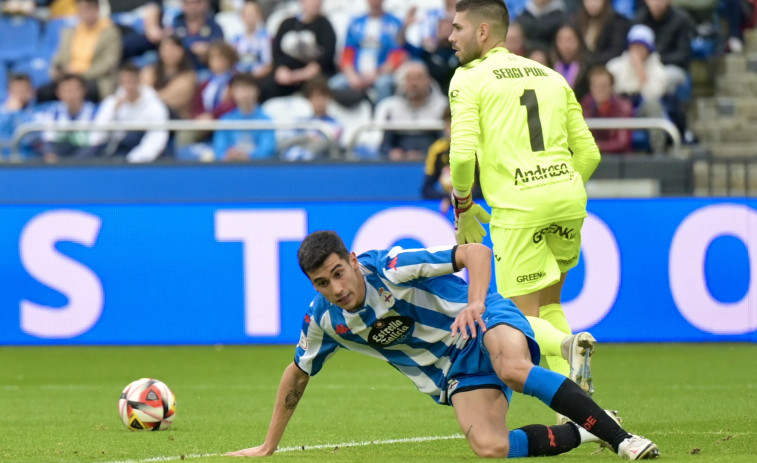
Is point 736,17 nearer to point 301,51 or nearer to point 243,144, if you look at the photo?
point 301,51

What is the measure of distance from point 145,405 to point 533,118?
2519 millimetres

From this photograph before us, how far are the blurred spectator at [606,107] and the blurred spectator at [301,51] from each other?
316 centimetres

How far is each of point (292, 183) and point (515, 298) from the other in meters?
6.50

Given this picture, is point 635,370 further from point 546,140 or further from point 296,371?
point 296,371

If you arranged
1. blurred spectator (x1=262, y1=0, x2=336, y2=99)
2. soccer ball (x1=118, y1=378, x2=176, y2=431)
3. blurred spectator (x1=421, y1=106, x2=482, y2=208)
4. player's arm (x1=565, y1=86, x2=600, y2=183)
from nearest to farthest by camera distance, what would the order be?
player's arm (x1=565, y1=86, x2=600, y2=183) < soccer ball (x1=118, y1=378, x2=176, y2=431) < blurred spectator (x1=421, y1=106, x2=482, y2=208) < blurred spectator (x1=262, y1=0, x2=336, y2=99)

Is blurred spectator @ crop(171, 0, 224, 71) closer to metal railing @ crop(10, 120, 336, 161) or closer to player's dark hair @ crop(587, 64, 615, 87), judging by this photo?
metal railing @ crop(10, 120, 336, 161)

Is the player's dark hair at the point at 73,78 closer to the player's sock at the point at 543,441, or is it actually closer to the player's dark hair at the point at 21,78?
the player's dark hair at the point at 21,78

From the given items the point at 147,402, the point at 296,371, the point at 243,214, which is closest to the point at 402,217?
the point at 243,214

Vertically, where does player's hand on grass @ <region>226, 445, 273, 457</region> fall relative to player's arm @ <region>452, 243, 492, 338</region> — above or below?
below

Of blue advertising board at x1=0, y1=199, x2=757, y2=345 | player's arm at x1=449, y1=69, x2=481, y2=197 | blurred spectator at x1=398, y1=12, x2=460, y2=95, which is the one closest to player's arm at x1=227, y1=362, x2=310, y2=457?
player's arm at x1=449, y1=69, x2=481, y2=197

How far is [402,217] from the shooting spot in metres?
11.8

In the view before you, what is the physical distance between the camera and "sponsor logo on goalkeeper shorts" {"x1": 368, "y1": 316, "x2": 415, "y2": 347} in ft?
18.1

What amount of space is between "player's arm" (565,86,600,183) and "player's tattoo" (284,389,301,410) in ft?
7.15

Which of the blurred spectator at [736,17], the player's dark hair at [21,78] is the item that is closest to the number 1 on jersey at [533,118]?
the blurred spectator at [736,17]
